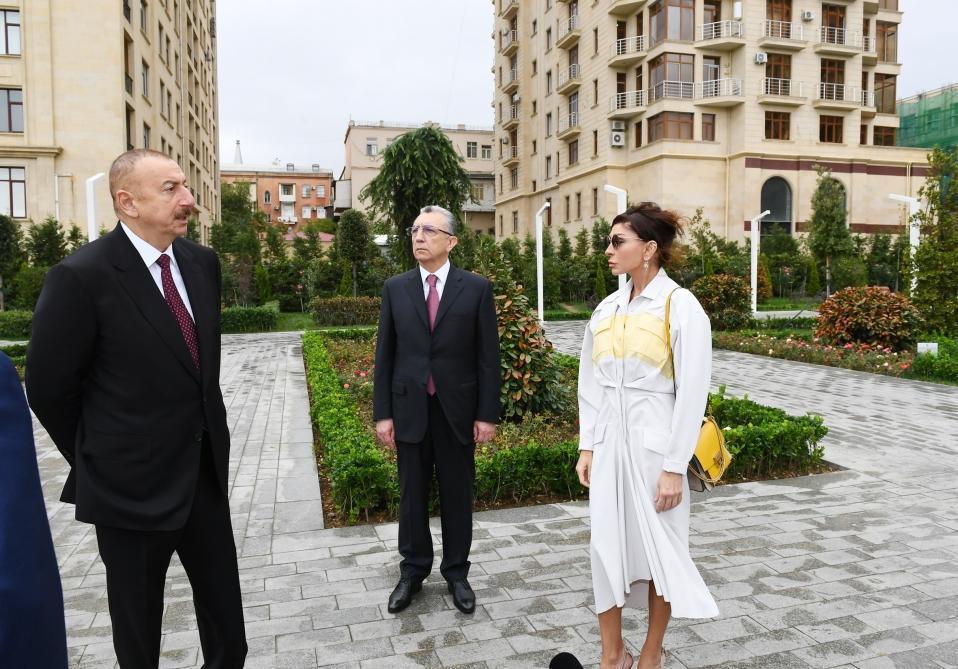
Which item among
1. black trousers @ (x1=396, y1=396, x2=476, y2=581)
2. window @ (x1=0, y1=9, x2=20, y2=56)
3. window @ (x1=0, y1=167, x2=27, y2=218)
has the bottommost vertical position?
black trousers @ (x1=396, y1=396, x2=476, y2=581)

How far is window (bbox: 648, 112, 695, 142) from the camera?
3594 centimetres

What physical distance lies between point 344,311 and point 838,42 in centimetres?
3151

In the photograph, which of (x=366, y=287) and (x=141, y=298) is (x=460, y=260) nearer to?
(x=366, y=287)

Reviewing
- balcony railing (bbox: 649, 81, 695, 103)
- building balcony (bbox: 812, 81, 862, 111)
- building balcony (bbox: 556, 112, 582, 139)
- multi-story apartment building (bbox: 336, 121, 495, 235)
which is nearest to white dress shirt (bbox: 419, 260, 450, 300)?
balcony railing (bbox: 649, 81, 695, 103)

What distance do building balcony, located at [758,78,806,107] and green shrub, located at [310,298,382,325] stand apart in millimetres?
24176

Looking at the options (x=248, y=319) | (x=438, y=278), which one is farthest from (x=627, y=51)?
(x=438, y=278)

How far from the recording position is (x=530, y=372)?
293 inches

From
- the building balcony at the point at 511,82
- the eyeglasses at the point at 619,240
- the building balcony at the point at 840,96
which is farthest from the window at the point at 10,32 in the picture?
the building balcony at the point at 840,96

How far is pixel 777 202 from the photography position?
36.8 m

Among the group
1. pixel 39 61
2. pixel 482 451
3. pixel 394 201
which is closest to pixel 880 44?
pixel 394 201

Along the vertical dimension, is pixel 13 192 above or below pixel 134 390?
above

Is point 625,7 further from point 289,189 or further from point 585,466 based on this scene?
point 289,189

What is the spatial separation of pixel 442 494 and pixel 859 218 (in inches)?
1609

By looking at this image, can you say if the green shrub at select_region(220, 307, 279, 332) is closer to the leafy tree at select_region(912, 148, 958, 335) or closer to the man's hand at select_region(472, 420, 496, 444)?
the leafy tree at select_region(912, 148, 958, 335)
